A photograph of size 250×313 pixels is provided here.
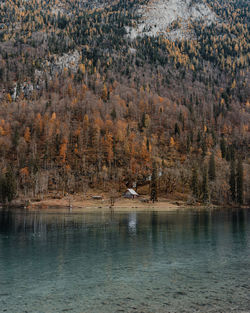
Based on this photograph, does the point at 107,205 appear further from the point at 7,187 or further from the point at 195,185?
the point at 7,187

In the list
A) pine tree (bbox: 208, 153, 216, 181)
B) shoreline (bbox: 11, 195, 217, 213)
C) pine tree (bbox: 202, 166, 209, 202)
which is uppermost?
pine tree (bbox: 208, 153, 216, 181)

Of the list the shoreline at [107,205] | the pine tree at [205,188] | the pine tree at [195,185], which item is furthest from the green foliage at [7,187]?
Result: the pine tree at [205,188]

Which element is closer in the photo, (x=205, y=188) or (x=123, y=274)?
(x=123, y=274)

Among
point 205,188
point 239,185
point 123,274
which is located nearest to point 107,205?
point 205,188

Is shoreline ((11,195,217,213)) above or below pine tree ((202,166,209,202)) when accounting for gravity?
below

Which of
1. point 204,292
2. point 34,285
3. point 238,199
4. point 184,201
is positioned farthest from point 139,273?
point 238,199

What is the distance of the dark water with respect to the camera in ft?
66.3

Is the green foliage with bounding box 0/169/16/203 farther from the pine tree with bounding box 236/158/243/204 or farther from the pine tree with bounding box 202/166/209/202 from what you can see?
the pine tree with bounding box 236/158/243/204

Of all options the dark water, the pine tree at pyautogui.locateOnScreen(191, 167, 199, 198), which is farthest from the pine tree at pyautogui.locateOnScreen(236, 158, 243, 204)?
the dark water

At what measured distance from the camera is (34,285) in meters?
24.3

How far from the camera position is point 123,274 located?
91.1 ft

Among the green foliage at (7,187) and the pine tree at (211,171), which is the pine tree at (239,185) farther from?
the green foliage at (7,187)

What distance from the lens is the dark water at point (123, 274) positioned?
2022cm

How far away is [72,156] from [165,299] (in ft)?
486
